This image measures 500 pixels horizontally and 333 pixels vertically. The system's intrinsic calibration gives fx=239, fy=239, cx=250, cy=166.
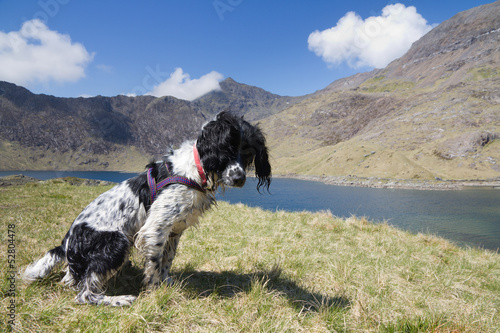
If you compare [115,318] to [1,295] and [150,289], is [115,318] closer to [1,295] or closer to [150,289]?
[150,289]

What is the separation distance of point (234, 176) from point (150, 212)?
1089mm

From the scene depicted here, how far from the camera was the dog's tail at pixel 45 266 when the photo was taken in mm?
2817

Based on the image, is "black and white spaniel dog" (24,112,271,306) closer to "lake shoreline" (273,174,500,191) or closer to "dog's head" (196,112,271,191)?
"dog's head" (196,112,271,191)

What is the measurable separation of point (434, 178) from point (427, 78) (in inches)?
6594

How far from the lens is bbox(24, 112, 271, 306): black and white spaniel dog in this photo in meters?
2.69

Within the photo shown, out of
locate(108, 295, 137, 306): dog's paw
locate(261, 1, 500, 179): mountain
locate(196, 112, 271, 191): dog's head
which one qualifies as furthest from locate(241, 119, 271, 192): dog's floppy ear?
locate(261, 1, 500, 179): mountain

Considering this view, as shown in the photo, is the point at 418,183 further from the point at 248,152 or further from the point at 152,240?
the point at 152,240

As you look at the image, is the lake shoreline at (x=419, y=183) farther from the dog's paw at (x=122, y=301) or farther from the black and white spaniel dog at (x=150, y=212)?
the dog's paw at (x=122, y=301)

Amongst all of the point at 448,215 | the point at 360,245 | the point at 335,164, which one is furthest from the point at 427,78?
the point at 360,245

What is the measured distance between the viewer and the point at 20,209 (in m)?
7.80

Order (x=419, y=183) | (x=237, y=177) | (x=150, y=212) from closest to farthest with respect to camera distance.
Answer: (x=237, y=177) < (x=150, y=212) < (x=419, y=183)

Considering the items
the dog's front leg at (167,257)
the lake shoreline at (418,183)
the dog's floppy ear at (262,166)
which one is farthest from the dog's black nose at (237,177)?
the lake shoreline at (418,183)

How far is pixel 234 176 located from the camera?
2.69 m

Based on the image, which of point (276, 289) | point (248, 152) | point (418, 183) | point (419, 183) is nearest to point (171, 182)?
point (248, 152)
